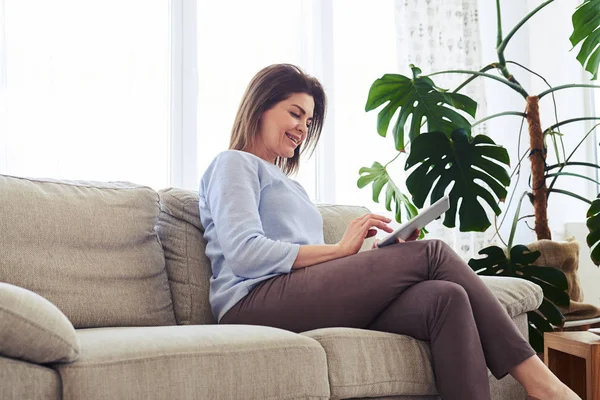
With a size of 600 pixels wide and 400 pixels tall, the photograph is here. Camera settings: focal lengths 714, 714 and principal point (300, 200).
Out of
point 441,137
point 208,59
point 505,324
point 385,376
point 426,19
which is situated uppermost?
point 426,19

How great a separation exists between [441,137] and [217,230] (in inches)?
44.5

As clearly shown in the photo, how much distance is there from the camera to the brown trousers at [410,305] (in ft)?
5.70

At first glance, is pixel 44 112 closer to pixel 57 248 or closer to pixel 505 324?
pixel 57 248

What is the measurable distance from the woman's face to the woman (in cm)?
14

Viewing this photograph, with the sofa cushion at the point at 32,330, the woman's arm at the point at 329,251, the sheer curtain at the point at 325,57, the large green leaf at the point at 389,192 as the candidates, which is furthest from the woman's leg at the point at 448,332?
the sheer curtain at the point at 325,57

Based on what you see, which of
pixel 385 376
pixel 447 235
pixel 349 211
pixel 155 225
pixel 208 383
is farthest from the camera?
pixel 447 235

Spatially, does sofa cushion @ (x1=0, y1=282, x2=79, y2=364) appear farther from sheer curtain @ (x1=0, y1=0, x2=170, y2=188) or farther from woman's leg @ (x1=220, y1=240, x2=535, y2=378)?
sheer curtain @ (x1=0, y1=0, x2=170, y2=188)

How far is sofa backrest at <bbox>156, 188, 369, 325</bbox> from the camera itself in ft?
7.02

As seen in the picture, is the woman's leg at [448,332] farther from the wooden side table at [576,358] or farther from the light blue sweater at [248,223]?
the wooden side table at [576,358]

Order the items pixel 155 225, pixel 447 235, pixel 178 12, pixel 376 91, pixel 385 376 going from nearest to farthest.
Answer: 1. pixel 385 376
2. pixel 155 225
3. pixel 376 91
4. pixel 178 12
5. pixel 447 235

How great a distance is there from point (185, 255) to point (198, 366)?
2.48 feet

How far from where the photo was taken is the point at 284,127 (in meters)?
2.35

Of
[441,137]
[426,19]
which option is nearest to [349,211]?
[441,137]

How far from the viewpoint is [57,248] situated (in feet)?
6.40
